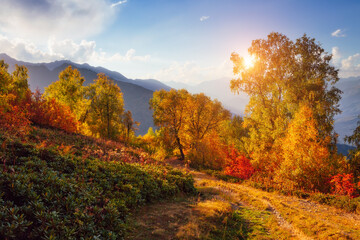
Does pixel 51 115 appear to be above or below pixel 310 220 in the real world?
above

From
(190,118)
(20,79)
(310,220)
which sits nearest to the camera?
(310,220)

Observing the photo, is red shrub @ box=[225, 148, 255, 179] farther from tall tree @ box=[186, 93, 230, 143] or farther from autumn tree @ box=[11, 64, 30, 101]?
autumn tree @ box=[11, 64, 30, 101]

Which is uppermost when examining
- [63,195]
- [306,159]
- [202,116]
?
[202,116]

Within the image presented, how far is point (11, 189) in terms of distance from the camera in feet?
18.5

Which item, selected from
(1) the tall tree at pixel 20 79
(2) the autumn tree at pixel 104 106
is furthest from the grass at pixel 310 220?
(1) the tall tree at pixel 20 79

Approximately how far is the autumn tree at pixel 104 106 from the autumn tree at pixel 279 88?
2389 centimetres

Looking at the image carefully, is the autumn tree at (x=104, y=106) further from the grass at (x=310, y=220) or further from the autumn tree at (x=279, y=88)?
the grass at (x=310, y=220)

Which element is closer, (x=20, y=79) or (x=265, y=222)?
(x=265, y=222)

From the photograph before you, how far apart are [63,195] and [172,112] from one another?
27.5 metres

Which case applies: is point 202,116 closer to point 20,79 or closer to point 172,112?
point 172,112

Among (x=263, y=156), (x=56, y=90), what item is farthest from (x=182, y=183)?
(x=56, y=90)

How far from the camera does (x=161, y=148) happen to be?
36250 mm

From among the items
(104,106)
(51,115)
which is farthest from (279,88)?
(104,106)

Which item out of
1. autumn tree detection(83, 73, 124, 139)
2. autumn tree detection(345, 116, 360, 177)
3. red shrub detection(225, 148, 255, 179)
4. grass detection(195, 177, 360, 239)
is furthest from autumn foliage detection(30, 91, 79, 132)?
Result: autumn tree detection(345, 116, 360, 177)
